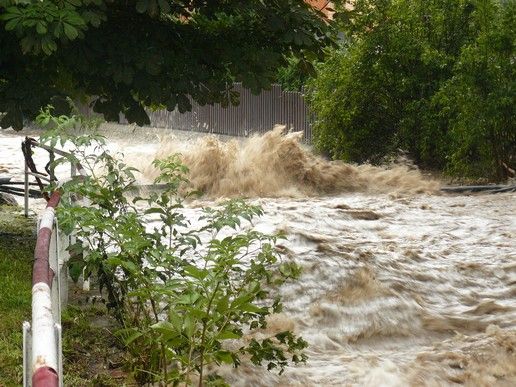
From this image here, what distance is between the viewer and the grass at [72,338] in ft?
22.6

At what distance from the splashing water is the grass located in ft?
35.6

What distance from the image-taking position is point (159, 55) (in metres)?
10.5

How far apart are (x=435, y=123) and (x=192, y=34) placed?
11953mm

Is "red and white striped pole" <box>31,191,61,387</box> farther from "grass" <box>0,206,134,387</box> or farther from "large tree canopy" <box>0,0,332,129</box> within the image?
"large tree canopy" <box>0,0,332,129</box>

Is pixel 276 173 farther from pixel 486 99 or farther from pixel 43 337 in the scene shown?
pixel 43 337

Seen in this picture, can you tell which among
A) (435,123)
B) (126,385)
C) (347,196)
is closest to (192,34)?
(126,385)

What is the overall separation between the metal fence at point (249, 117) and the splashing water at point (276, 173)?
7725mm

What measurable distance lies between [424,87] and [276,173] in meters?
3.91

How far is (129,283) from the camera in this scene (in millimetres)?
7031

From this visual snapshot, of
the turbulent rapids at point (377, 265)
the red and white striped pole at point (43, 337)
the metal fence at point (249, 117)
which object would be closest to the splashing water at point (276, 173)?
the turbulent rapids at point (377, 265)

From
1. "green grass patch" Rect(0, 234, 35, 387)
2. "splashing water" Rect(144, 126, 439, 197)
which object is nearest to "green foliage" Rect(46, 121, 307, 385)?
"green grass patch" Rect(0, 234, 35, 387)

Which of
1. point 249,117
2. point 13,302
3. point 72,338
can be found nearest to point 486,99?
point 249,117

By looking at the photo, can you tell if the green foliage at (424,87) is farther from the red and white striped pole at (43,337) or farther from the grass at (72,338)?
the red and white striped pole at (43,337)

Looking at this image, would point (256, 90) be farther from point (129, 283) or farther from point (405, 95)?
point (405, 95)
